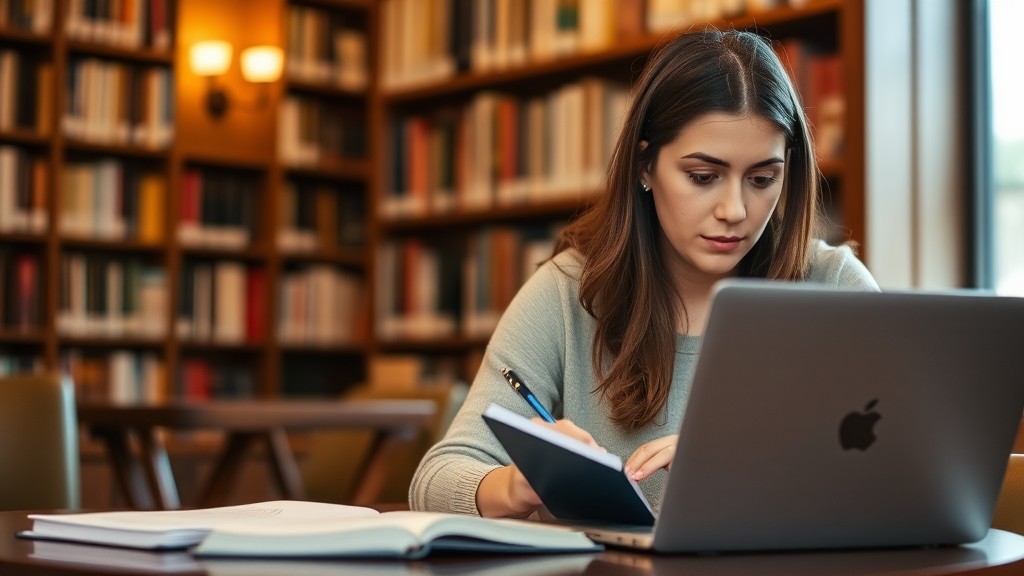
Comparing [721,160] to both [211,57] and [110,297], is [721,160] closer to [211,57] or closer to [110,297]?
[110,297]

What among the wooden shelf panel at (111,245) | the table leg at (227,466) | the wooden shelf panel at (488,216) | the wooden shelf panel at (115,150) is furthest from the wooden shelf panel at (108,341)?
the table leg at (227,466)

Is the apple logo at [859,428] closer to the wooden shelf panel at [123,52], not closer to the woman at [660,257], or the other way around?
the woman at [660,257]

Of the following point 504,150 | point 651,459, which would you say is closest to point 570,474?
point 651,459

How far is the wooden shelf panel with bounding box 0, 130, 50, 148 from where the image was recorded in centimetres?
413

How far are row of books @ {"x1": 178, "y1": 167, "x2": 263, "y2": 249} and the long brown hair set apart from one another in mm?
3142

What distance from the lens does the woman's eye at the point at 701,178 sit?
1.47m

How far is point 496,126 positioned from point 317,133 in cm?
99

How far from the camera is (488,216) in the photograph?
4133 millimetres

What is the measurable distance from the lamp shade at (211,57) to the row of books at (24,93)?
0.56m

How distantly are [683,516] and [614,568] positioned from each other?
92 millimetres

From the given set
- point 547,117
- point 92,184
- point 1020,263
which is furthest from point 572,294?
point 92,184

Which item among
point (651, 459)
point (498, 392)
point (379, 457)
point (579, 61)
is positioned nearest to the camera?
point (651, 459)

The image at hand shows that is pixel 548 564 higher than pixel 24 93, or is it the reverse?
pixel 24 93

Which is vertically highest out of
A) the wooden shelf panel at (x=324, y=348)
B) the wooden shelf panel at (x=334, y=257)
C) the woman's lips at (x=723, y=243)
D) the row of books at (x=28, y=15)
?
the row of books at (x=28, y=15)
